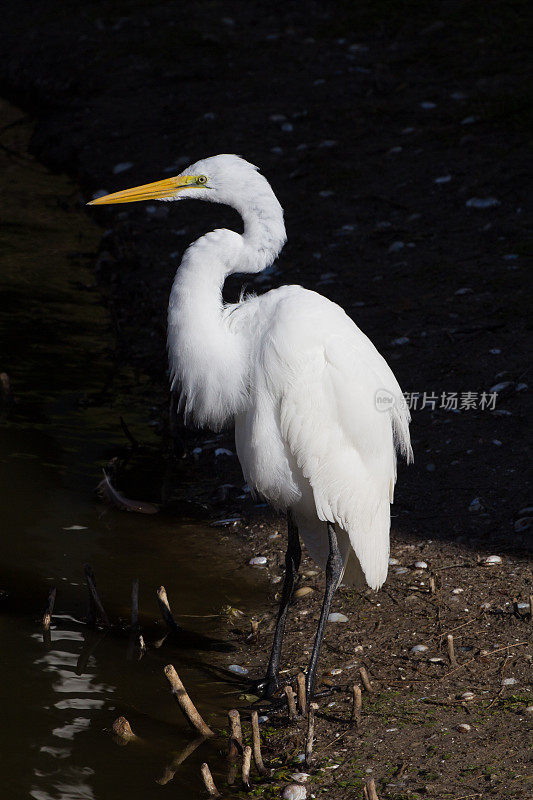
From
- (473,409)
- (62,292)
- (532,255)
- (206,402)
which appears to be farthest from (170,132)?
(206,402)

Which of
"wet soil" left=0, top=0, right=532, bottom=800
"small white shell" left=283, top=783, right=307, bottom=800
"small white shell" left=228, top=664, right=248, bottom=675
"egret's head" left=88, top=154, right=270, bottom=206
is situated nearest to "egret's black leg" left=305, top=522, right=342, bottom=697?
"wet soil" left=0, top=0, right=532, bottom=800

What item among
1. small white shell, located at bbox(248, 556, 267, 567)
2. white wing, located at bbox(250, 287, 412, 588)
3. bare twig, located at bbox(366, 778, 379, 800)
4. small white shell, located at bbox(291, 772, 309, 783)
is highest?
white wing, located at bbox(250, 287, 412, 588)

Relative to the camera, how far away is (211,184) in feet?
11.3

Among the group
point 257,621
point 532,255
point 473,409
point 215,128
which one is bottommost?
point 257,621

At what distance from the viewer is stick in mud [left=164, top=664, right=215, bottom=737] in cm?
303

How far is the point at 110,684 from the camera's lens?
11.3ft

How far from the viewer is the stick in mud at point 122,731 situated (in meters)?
3.09

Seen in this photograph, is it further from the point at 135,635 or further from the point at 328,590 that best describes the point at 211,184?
the point at 135,635

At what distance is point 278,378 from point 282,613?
35.5 inches

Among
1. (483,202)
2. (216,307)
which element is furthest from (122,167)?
(216,307)

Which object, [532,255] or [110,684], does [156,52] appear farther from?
[110,684]

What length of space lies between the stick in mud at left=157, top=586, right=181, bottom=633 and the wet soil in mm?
248

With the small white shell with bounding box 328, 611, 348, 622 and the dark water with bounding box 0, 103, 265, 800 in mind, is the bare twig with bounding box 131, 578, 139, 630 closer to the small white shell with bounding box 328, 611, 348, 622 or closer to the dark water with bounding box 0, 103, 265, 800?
the dark water with bounding box 0, 103, 265, 800

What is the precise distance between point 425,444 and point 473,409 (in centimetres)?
33
